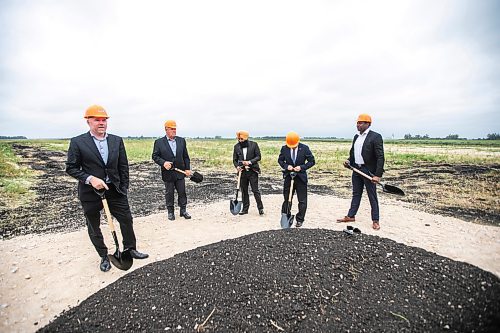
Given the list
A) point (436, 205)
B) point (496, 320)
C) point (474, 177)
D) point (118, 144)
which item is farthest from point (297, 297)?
point (474, 177)

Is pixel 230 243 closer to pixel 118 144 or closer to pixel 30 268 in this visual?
pixel 118 144

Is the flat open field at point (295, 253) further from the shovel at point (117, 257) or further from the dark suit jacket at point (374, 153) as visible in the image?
the dark suit jacket at point (374, 153)

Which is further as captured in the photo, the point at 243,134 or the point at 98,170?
the point at 243,134

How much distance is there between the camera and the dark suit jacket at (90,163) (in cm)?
378

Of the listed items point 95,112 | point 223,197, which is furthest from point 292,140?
point 223,197

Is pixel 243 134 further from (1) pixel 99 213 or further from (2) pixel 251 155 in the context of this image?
(1) pixel 99 213

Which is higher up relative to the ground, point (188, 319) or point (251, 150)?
point (251, 150)

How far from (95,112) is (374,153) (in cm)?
511

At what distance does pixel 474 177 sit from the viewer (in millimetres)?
14078

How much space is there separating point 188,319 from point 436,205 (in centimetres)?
880

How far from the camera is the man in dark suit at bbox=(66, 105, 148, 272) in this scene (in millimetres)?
3781

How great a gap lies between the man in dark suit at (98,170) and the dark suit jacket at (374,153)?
4.61 m

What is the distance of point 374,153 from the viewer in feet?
18.6

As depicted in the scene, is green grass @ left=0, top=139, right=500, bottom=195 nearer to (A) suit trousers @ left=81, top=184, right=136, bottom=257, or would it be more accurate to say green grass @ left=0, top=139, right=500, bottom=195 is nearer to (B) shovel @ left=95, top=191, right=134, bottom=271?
(A) suit trousers @ left=81, top=184, right=136, bottom=257
